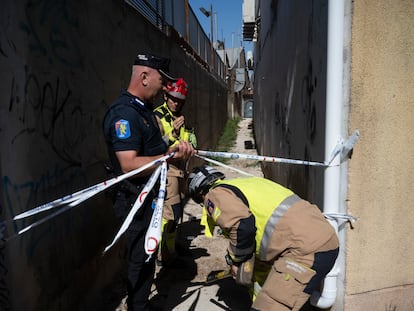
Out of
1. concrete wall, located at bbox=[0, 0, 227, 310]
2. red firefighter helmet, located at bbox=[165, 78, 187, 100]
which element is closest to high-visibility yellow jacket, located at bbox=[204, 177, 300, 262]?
concrete wall, located at bbox=[0, 0, 227, 310]

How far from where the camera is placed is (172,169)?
12.3 ft

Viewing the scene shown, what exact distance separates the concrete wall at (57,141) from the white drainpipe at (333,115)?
1.81 m

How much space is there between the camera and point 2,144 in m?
1.87

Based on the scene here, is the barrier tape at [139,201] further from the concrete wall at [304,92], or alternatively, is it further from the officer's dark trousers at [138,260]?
the concrete wall at [304,92]

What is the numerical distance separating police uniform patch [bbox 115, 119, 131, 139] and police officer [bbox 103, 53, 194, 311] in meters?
0.07

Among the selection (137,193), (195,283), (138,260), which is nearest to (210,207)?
(137,193)

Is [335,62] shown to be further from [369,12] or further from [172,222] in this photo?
[172,222]

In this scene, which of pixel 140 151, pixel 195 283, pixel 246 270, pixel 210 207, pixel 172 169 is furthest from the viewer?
pixel 172 169

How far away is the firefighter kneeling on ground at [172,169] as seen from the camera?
11.8ft

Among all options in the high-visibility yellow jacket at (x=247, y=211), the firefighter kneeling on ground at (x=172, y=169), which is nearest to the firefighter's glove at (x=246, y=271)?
the high-visibility yellow jacket at (x=247, y=211)

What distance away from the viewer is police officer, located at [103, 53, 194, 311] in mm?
2344

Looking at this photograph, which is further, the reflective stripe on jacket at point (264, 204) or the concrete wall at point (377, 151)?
the concrete wall at point (377, 151)

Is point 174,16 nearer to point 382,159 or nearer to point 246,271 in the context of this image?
point 382,159

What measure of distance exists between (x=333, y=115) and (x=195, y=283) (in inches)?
82.3
